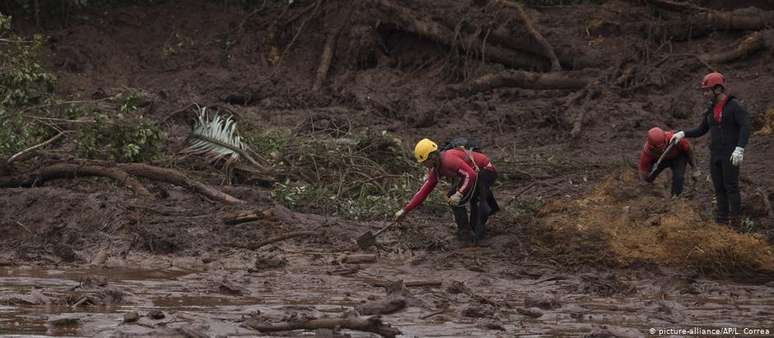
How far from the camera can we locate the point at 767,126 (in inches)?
691

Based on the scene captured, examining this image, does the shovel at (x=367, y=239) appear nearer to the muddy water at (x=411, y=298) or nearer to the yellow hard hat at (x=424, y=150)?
the muddy water at (x=411, y=298)

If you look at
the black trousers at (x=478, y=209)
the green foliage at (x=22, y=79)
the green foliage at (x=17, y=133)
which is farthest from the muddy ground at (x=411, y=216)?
the green foliage at (x=22, y=79)

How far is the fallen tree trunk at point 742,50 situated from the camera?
63.7 feet

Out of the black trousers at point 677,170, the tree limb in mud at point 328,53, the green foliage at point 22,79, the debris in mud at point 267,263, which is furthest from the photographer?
the tree limb in mud at point 328,53

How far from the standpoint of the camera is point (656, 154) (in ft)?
44.7

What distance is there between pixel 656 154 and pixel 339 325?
19.5 feet

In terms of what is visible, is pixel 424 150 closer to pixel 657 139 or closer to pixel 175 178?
pixel 657 139

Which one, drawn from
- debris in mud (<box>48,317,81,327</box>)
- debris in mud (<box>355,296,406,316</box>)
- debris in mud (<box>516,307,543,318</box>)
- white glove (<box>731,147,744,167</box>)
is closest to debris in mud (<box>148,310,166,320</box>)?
debris in mud (<box>48,317,81,327</box>)

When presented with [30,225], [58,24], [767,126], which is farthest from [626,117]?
[58,24]

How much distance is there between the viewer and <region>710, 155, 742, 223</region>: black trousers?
1270cm

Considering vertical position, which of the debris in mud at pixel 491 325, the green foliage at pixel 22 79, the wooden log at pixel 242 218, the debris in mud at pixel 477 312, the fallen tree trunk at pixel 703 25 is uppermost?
the fallen tree trunk at pixel 703 25

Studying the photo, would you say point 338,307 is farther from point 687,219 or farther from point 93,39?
point 93,39

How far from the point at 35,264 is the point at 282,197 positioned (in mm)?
3364

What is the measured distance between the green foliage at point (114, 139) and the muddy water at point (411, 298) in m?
3.29
